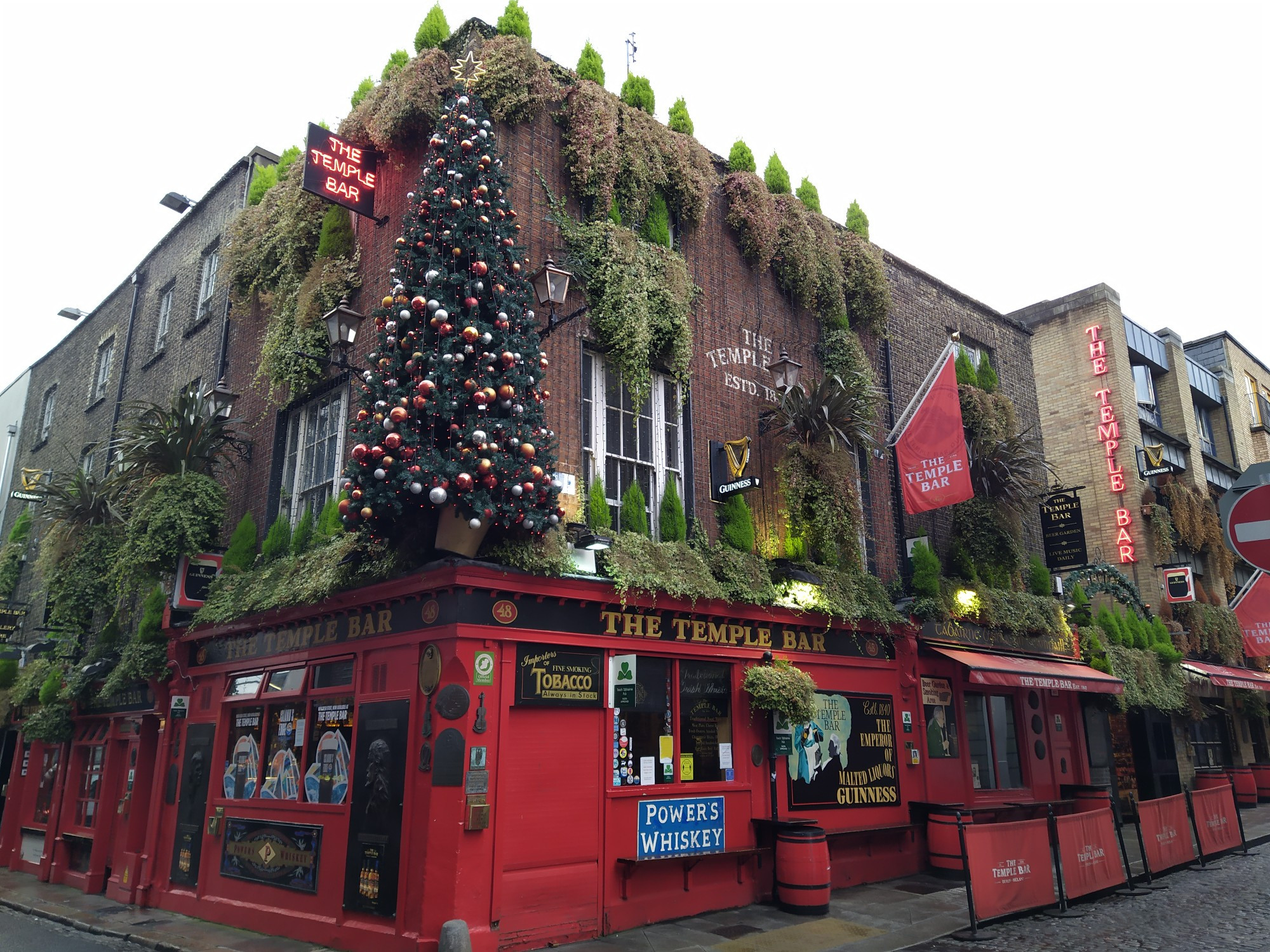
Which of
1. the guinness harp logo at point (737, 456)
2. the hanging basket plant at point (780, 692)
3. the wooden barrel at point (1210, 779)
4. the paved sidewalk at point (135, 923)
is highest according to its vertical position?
the guinness harp logo at point (737, 456)

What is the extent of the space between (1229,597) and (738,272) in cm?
2146

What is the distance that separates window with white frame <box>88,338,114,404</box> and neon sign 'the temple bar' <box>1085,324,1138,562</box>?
2597 centimetres

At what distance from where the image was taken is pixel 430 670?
9.38m

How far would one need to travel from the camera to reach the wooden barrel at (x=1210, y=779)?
1588 centimetres

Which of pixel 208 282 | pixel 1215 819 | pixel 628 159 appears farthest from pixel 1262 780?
pixel 208 282

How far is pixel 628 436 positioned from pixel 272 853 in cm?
699

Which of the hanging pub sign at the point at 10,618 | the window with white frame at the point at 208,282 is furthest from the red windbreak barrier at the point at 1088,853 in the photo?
the hanging pub sign at the point at 10,618

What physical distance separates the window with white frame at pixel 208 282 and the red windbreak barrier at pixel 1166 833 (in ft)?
58.9

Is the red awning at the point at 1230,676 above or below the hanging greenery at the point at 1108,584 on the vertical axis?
below

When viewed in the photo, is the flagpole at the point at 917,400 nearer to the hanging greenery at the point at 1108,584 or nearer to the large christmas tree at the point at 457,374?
the large christmas tree at the point at 457,374

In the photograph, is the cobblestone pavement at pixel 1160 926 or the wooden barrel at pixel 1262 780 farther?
the wooden barrel at pixel 1262 780

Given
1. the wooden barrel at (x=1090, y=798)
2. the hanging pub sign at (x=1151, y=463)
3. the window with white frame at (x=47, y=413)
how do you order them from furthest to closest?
the window with white frame at (x=47, y=413) → the hanging pub sign at (x=1151, y=463) → the wooden barrel at (x=1090, y=798)

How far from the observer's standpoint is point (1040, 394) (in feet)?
86.7

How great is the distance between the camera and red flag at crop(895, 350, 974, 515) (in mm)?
13516
